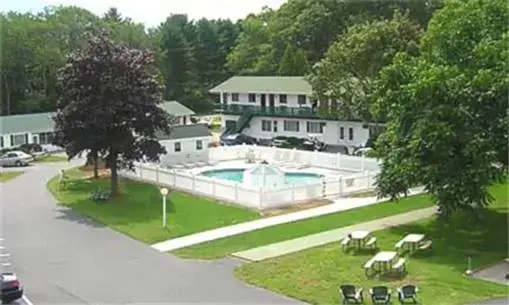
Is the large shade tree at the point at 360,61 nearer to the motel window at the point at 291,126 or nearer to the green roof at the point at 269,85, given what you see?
the motel window at the point at 291,126

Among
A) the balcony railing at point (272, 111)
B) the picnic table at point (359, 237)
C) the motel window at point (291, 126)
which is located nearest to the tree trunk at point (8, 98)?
the balcony railing at point (272, 111)

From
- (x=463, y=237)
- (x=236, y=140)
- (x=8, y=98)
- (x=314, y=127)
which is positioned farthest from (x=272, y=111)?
(x=463, y=237)

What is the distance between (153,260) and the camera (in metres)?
25.4

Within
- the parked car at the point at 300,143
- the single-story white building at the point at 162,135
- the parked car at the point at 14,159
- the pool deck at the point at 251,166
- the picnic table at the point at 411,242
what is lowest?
the picnic table at the point at 411,242

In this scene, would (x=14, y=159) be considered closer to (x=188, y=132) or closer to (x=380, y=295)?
(x=188, y=132)

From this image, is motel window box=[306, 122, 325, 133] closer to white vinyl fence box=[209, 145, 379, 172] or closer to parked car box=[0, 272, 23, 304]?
white vinyl fence box=[209, 145, 379, 172]

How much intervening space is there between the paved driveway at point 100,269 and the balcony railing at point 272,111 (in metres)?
28.6

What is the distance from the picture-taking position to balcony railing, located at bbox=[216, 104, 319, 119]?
194ft

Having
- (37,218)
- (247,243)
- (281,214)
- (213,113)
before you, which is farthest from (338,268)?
(213,113)

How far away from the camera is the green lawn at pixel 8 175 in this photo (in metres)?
44.5

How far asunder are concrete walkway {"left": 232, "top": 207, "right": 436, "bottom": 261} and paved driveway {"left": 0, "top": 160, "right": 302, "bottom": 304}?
1174 mm

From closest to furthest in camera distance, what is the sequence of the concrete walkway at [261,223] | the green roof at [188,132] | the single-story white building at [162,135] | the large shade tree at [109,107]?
the concrete walkway at [261,223] < the large shade tree at [109,107] < the single-story white building at [162,135] < the green roof at [188,132]

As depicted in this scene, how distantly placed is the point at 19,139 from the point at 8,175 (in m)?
13.8

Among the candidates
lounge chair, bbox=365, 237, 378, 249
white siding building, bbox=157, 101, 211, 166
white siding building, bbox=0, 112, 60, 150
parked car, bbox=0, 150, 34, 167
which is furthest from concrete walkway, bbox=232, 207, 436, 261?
white siding building, bbox=0, 112, 60, 150
